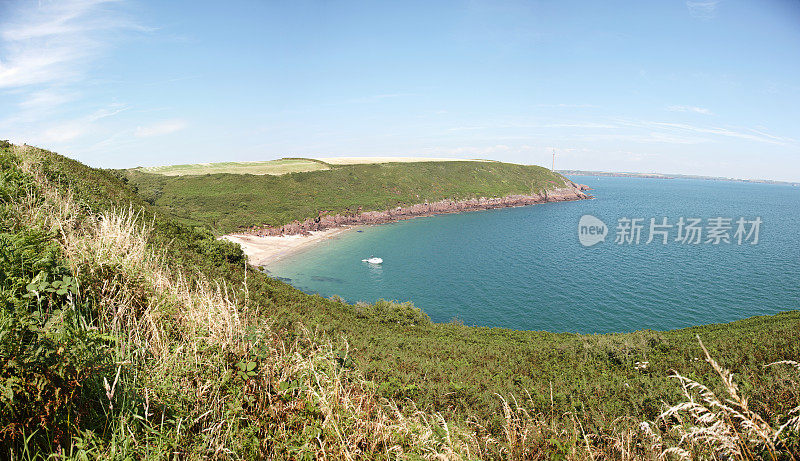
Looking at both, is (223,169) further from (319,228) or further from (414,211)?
(414,211)

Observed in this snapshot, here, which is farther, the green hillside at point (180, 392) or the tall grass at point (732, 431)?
the green hillside at point (180, 392)

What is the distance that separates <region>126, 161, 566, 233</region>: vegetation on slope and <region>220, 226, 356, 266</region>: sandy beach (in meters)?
4.92

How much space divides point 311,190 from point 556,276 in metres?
62.6

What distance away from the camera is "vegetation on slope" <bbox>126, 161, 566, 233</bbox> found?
66.7 metres

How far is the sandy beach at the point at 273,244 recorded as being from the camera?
4930 cm

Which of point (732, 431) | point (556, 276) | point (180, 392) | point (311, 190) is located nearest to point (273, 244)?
point (311, 190)

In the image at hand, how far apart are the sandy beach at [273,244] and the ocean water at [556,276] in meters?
2.75

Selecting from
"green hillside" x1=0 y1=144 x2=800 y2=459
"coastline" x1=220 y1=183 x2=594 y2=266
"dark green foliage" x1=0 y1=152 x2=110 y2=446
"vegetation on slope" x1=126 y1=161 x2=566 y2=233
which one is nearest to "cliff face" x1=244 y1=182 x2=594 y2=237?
"coastline" x1=220 y1=183 x2=594 y2=266

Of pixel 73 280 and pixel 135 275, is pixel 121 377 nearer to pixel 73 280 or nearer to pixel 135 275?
pixel 73 280

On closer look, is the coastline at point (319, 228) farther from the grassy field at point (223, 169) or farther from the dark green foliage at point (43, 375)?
the grassy field at point (223, 169)

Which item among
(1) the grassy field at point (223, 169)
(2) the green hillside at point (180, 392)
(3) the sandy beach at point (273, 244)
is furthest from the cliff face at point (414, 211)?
(2) the green hillside at point (180, 392)

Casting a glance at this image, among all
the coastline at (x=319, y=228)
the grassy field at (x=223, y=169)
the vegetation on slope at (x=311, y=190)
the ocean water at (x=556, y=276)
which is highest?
the grassy field at (x=223, y=169)

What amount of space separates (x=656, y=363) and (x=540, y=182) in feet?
442

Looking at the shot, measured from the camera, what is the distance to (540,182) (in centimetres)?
13712
